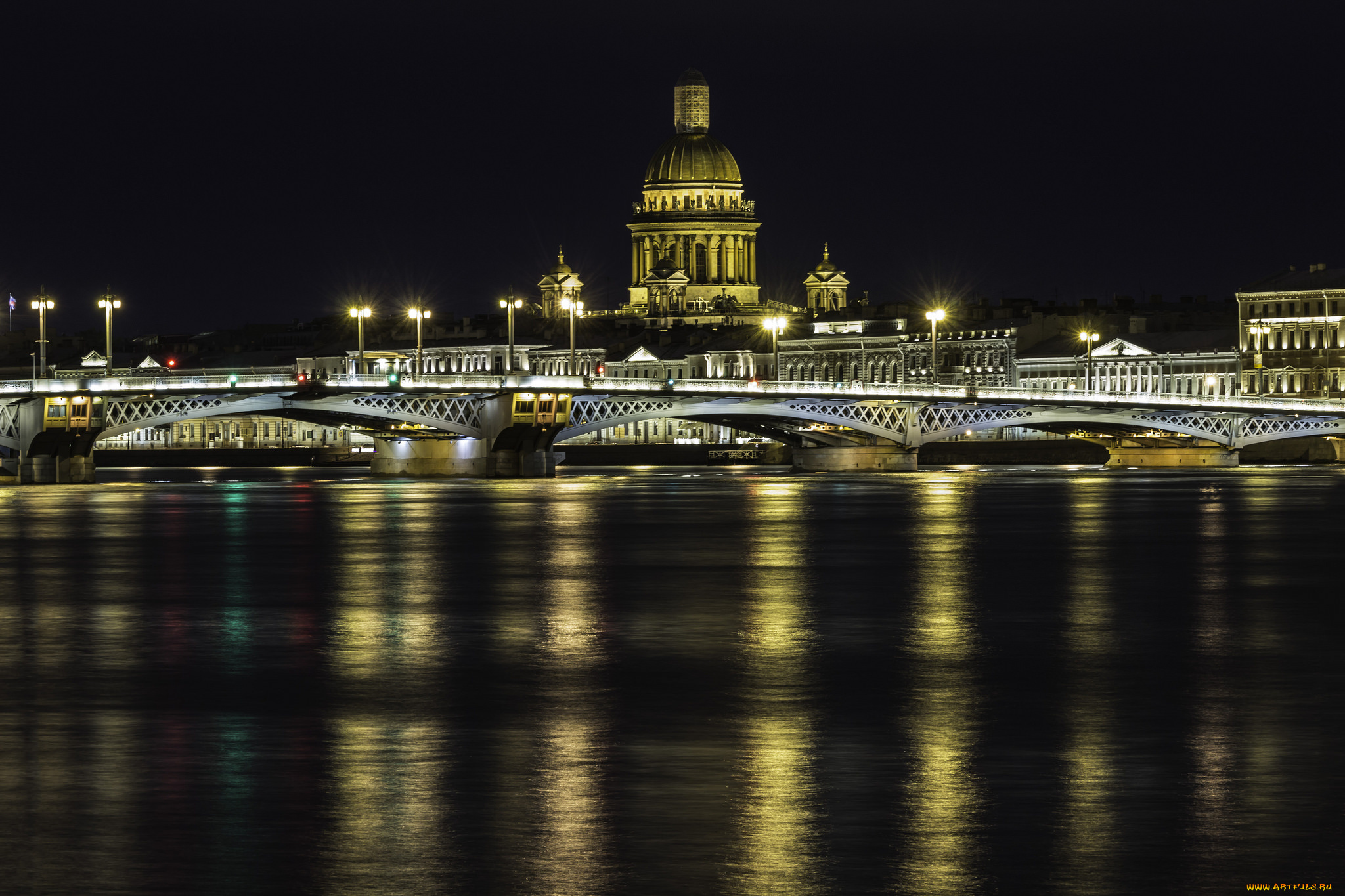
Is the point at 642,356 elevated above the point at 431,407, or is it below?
above

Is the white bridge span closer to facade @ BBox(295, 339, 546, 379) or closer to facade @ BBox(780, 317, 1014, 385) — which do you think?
facade @ BBox(780, 317, 1014, 385)

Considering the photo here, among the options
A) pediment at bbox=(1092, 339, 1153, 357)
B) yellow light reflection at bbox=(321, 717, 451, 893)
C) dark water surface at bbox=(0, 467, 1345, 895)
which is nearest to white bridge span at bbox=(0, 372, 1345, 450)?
pediment at bbox=(1092, 339, 1153, 357)

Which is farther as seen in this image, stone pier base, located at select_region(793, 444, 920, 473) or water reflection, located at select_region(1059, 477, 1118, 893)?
stone pier base, located at select_region(793, 444, 920, 473)

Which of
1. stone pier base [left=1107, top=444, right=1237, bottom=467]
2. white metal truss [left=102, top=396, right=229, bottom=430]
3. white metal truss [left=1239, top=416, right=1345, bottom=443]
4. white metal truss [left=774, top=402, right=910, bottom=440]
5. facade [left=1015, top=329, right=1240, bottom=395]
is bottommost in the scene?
stone pier base [left=1107, top=444, right=1237, bottom=467]

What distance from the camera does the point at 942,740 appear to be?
637 inches

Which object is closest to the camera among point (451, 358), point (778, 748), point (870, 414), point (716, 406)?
point (778, 748)

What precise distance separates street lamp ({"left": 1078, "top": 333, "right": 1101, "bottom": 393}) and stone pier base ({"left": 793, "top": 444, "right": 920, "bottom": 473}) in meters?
15.5

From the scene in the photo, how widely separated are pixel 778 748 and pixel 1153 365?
439ft

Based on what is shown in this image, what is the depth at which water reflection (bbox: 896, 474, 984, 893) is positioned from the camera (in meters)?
12.0

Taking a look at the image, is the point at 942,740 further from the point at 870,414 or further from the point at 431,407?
the point at 870,414

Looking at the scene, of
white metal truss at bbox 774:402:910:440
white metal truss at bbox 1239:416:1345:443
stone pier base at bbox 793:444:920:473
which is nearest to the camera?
white metal truss at bbox 774:402:910:440

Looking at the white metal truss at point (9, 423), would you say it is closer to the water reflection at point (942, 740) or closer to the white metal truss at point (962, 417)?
the white metal truss at point (962, 417)

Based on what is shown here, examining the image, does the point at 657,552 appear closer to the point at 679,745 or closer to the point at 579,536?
the point at 579,536

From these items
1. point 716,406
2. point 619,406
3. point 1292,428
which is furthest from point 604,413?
point 1292,428
